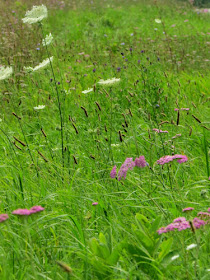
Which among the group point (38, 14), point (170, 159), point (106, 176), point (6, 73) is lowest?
point (106, 176)

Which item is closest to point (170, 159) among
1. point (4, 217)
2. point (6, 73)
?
point (4, 217)

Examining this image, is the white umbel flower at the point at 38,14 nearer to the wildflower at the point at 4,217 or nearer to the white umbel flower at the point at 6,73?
the white umbel flower at the point at 6,73

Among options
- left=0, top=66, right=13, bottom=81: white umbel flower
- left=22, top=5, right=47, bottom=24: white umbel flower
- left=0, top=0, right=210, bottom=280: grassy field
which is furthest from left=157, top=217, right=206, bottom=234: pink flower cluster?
left=22, top=5, right=47, bottom=24: white umbel flower

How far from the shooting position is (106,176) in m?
2.33

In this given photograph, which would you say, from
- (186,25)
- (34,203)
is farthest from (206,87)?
(186,25)

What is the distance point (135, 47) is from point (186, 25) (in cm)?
323

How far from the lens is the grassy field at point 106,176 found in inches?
55.5

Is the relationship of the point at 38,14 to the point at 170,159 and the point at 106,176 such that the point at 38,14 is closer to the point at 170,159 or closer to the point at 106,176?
the point at 106,176

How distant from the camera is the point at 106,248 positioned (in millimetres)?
1413

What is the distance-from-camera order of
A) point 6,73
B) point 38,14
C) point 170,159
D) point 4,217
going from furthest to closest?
point 38,14 → point 6,73 → point 170,159 → point 4,217

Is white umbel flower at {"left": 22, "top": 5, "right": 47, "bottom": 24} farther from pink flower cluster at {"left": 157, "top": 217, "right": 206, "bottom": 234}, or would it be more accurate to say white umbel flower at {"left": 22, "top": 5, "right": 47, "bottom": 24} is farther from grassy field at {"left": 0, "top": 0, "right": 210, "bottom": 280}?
pink flower cluster at {"left": 157, "top": 217, "right": 206, "bottom": 234}

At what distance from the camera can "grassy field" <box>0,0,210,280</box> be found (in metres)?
1.41

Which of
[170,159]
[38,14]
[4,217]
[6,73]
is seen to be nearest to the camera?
[4,217]

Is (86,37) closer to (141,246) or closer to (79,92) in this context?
(79,92)
